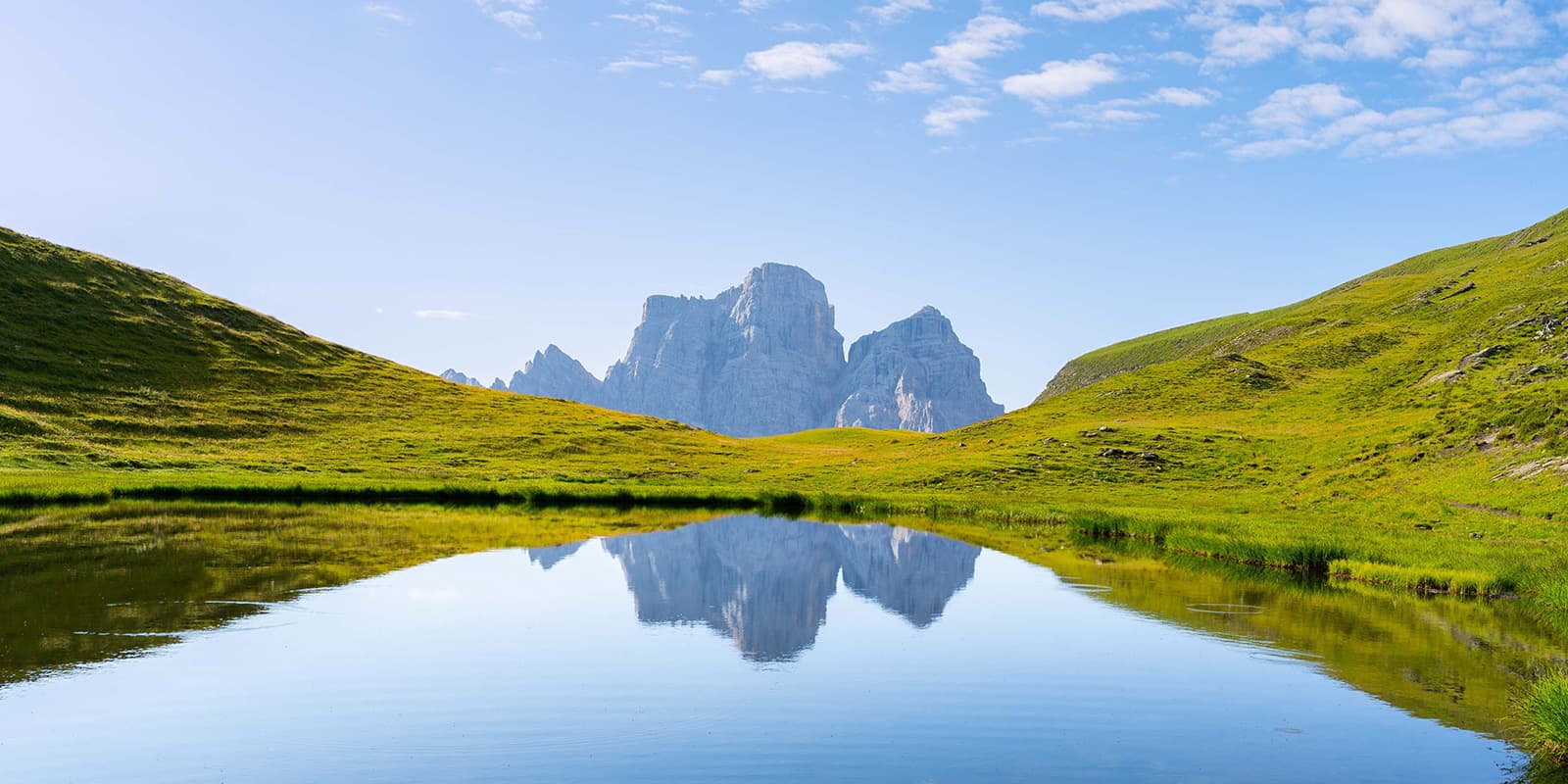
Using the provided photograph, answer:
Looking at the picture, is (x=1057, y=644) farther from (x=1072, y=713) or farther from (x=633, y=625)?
(x=633, y=625)

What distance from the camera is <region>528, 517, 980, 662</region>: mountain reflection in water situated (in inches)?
1259

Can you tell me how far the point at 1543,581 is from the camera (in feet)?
111

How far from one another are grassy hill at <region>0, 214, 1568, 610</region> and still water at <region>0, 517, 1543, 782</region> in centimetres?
1606

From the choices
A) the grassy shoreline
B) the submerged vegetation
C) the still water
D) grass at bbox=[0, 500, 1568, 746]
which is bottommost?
the still water

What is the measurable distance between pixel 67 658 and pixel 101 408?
9304 cm

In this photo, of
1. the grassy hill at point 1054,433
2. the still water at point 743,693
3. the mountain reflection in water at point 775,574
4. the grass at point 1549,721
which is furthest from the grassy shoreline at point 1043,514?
the grass at point 1549,721

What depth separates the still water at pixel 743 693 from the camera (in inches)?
664

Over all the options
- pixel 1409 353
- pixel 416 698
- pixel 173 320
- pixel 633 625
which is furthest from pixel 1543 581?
pixel 173 320

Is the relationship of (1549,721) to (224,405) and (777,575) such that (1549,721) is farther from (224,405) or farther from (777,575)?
(224,405)

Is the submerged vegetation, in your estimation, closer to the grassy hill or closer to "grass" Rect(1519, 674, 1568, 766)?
the grassy hill

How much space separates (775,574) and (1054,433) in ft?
235

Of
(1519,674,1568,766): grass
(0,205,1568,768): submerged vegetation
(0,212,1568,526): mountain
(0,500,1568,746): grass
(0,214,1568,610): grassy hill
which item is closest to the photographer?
(1519,674,1568,766): grass

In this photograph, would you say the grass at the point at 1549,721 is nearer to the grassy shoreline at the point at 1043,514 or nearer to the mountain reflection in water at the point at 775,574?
the grassy shoreline at the point at 1043,514

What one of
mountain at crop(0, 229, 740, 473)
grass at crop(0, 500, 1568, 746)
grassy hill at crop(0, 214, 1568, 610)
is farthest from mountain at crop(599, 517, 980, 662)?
mountain at crop(0, 229, 740, 473)
